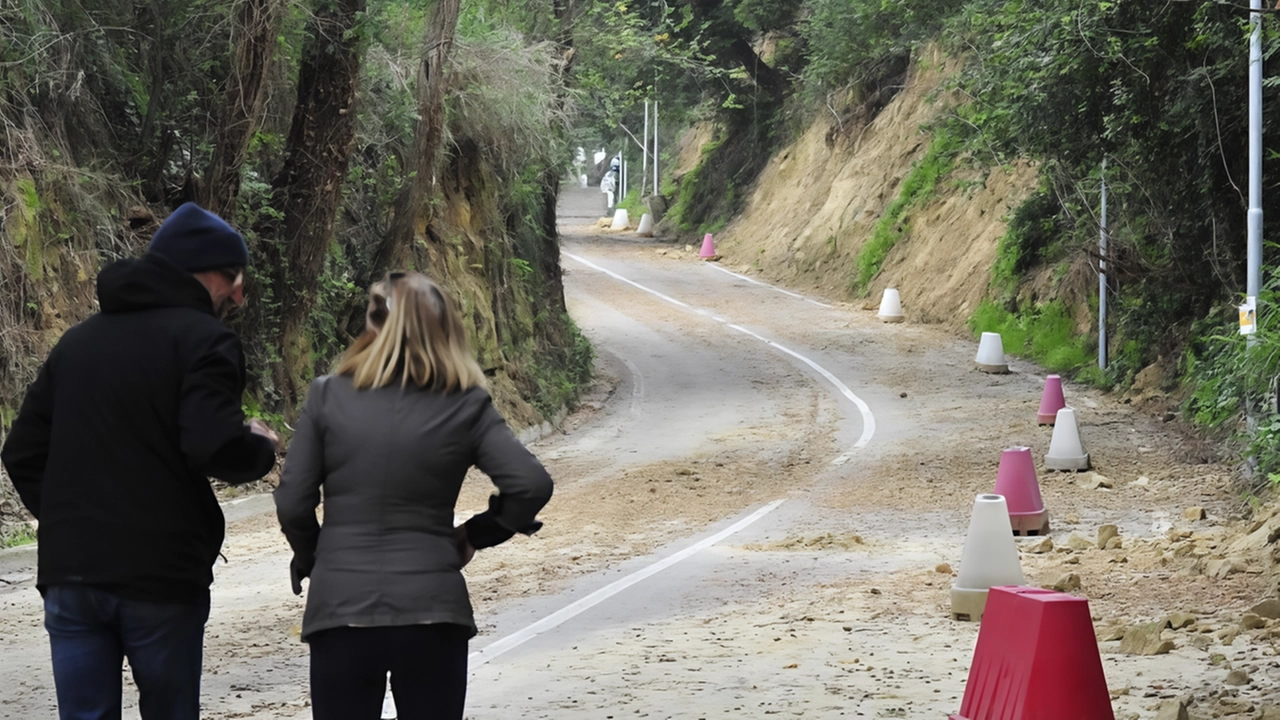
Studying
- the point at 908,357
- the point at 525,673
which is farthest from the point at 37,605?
the point at 908,357

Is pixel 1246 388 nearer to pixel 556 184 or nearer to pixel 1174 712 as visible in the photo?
pixel 1174 712

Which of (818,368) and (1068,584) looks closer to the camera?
(1068,584)

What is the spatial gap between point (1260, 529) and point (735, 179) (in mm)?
40444

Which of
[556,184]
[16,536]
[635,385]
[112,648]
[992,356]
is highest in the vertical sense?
[556,184]

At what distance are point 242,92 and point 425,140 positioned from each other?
472cm

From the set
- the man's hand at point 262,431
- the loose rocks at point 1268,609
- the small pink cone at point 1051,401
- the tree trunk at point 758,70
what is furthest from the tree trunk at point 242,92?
the tree trunk at point 758,70

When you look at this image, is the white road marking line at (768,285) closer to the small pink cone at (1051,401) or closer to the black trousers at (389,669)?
the small pink cone at (1051,401)

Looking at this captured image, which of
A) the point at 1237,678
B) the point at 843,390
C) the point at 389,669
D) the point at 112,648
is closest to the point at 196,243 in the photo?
the point at 112,648

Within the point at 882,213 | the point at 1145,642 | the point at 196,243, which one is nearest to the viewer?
the point at 196,243

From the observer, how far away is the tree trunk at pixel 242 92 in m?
15.3

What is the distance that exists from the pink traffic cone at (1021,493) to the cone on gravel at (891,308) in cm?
2051

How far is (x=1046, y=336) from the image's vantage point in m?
27.1

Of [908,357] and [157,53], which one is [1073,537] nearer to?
[157,53]

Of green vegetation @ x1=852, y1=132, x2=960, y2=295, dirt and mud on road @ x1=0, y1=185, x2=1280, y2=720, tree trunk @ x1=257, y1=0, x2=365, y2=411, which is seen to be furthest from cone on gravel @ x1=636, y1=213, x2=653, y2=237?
tree trunk @ x1=257, y1=0, x2=365, y2=411
